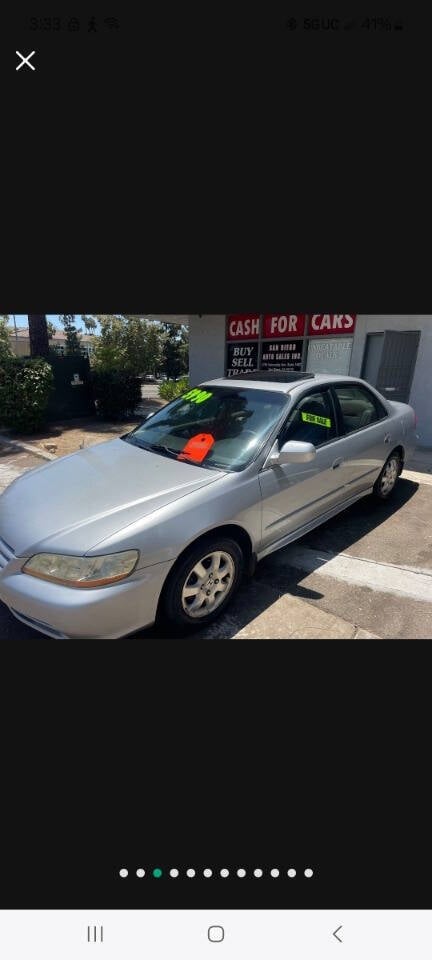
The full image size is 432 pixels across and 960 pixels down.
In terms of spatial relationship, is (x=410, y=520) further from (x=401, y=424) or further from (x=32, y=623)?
(x=32, y=623)

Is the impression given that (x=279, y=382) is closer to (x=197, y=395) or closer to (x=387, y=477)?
(x=197, y=395)

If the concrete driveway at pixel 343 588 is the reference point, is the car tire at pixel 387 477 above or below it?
above

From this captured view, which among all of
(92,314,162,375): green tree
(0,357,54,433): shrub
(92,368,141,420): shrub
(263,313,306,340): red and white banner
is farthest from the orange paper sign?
(92,314,162,375): green tree

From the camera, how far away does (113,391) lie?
10.5m

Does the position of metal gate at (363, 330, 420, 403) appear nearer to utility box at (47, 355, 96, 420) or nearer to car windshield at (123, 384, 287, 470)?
car windshield at (123, 384, 287, 470)

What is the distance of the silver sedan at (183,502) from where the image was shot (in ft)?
7.20

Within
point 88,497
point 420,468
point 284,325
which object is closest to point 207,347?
point 284,325

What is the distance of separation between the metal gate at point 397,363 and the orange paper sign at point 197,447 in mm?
5413

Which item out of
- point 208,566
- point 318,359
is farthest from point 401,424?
point 318,359

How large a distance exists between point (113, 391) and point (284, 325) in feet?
13.7

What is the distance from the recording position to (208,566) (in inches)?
104

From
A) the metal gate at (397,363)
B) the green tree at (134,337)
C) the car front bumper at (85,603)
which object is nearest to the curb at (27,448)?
the car front bumper at (85,603)

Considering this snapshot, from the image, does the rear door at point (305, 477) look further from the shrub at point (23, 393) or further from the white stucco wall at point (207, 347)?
the white stucco wall at point (207, 347)

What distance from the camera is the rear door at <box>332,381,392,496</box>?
3.81 m
